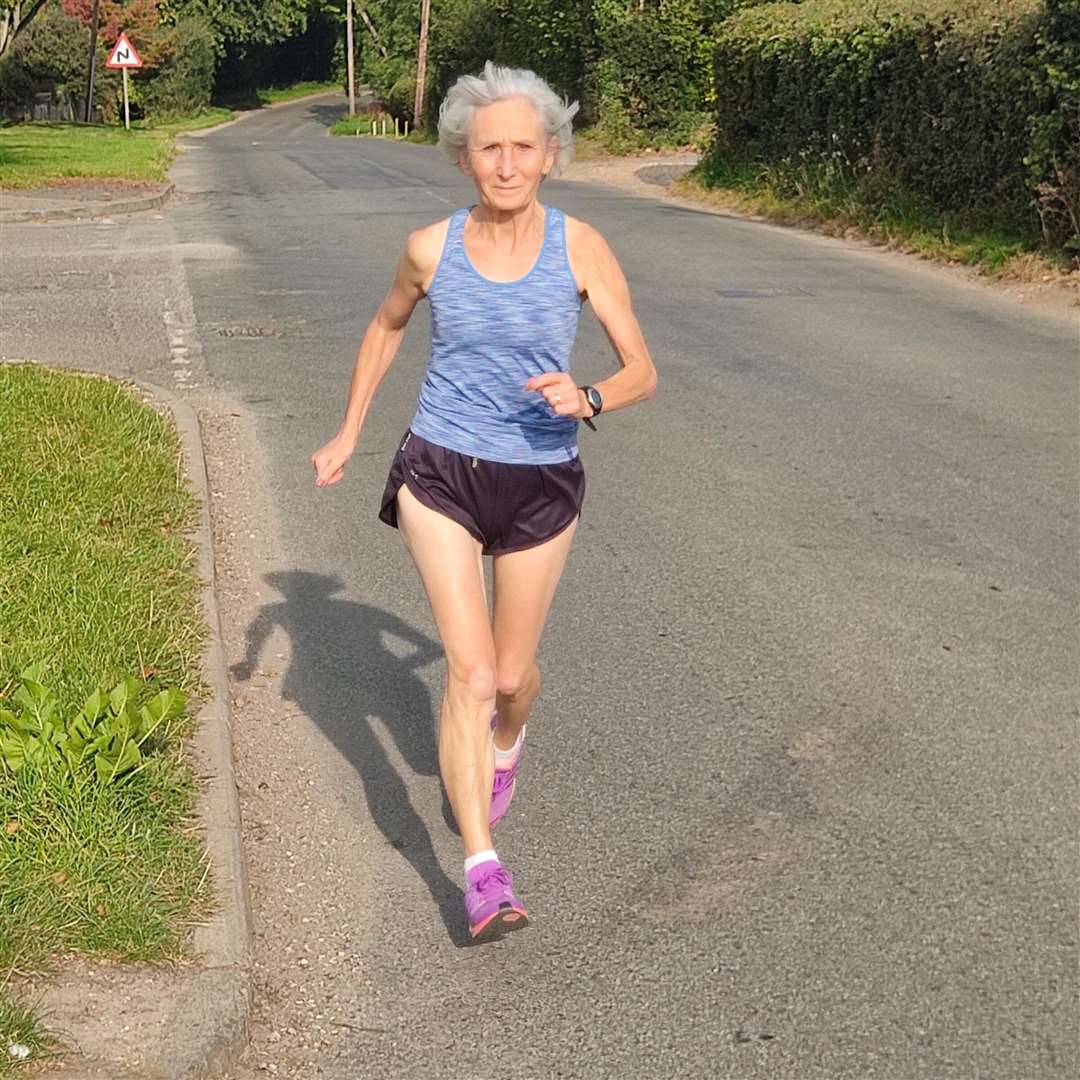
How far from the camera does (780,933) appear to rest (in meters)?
4.12

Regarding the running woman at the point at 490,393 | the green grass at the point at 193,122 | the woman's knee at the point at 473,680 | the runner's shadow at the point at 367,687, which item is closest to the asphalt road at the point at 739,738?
the runner's shadow at the point at 367,687

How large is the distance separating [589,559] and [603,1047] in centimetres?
378

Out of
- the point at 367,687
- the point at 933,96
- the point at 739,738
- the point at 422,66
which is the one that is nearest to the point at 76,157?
the point at 933,96

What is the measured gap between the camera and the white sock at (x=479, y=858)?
3994mm

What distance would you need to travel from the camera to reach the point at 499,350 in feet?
13.3

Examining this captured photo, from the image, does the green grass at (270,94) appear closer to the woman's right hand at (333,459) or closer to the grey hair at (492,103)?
the woman's right hand at (333,459)

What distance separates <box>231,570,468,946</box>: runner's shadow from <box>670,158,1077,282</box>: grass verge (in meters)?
10.9

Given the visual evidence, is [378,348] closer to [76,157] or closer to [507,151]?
[507,151]

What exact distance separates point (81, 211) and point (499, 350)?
18610 mm

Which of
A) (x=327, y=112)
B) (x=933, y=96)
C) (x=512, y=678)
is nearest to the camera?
(x=512, y=678)

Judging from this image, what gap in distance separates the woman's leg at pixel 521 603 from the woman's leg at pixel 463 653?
124 mm

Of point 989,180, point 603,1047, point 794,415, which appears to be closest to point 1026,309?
point 989,180

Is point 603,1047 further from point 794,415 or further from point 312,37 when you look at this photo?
point 312,37

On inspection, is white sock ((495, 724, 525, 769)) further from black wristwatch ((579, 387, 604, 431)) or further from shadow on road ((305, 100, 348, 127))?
shadow on road ((305, 100, 348, 127))
